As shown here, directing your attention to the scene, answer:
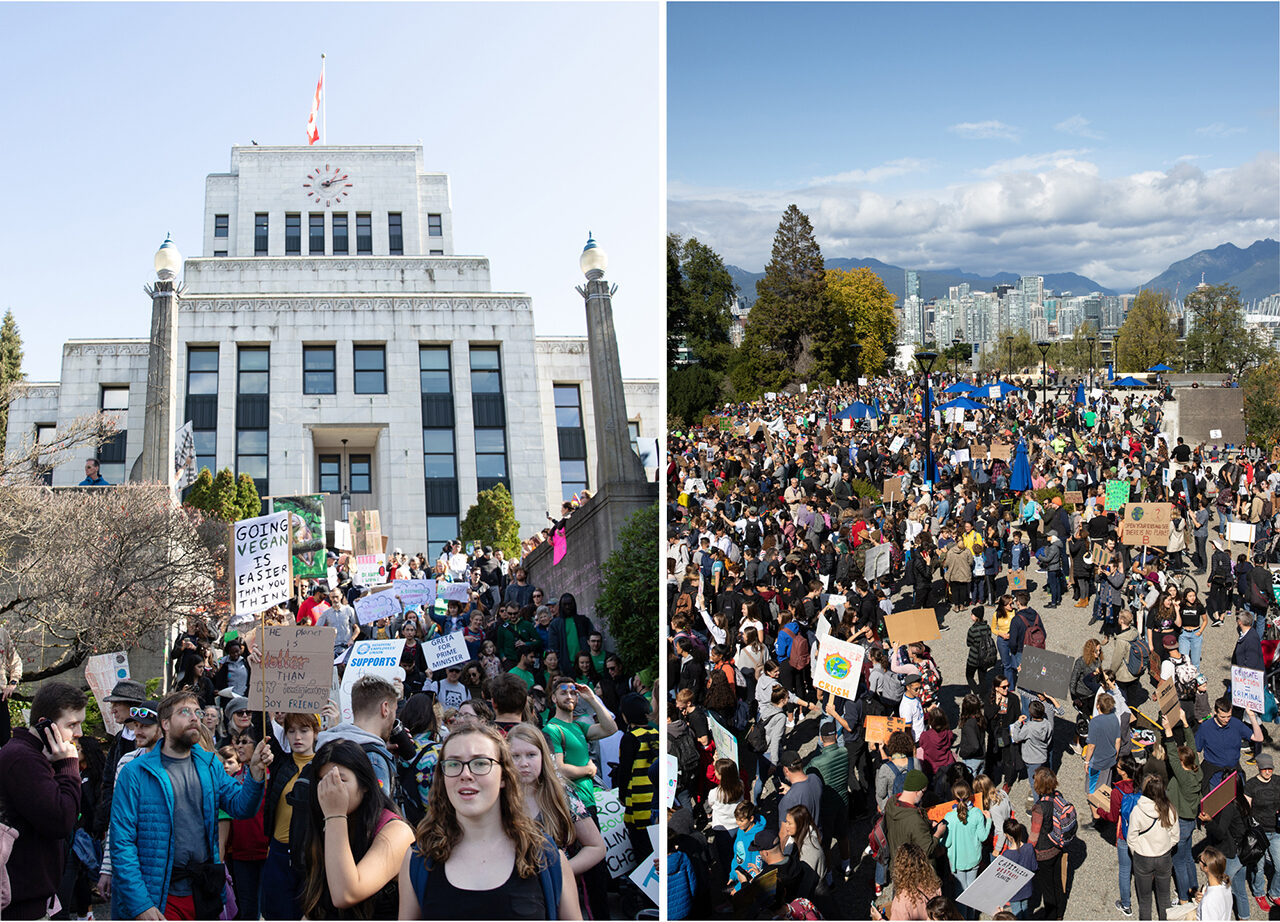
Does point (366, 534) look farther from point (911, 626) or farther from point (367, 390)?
point (911, 626)

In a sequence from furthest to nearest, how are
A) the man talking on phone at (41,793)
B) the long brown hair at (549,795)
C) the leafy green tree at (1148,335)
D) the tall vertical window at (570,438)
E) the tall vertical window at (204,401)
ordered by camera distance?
the leafy green tree at (1148,335)
the tall vertical window at (570,438)
the tall vertical window at (204,401)
the man talking on phone at (41,793)
the long brown hair at (549,795)

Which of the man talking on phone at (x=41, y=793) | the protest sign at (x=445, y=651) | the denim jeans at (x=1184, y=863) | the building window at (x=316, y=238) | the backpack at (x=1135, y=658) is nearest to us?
the man talking on phone at (x=41, y=793)

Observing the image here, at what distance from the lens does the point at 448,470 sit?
40.8m

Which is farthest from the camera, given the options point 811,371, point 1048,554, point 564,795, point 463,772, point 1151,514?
point 811,371

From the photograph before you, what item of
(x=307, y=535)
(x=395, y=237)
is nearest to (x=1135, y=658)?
(x=307, y=535)

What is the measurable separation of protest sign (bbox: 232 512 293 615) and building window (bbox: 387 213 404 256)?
40.2 m

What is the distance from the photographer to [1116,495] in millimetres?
18312

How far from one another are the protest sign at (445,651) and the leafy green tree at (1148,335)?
84.1 metres

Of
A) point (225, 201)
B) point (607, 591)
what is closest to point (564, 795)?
point (607, 591)

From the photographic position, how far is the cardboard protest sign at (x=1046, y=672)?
966 cm

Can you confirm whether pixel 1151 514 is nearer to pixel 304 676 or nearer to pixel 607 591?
pixel 607 591

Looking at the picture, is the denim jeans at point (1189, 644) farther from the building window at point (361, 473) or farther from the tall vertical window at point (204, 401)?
the tall vertical window at point (204, 401)

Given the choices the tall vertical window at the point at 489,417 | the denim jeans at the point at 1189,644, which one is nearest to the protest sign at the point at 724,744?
the denim jeans at the point at 1189,644

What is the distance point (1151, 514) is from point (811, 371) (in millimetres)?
52235
